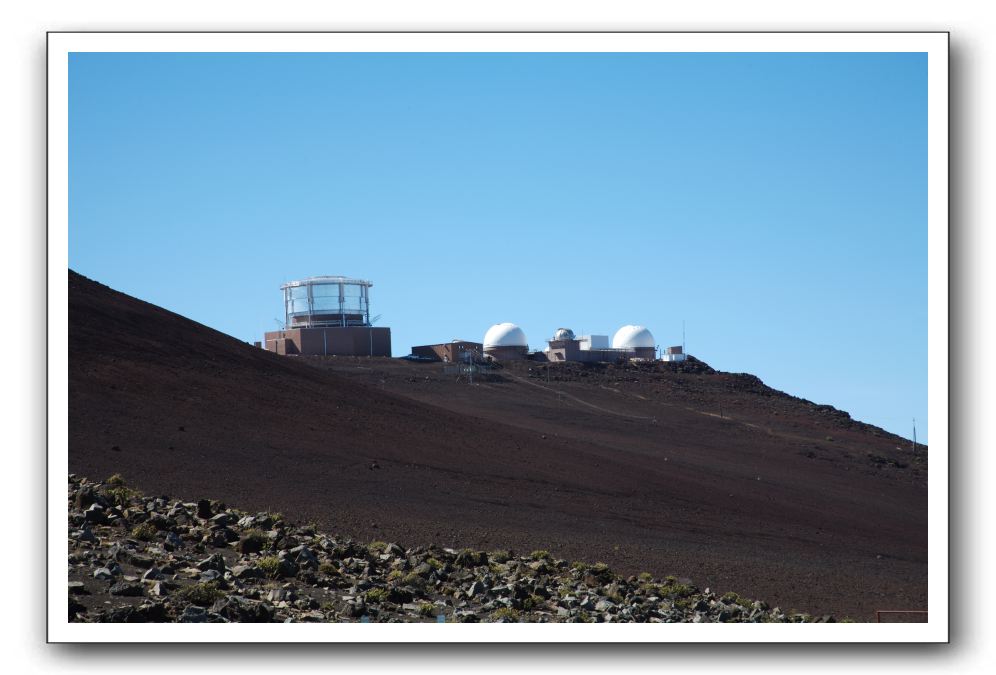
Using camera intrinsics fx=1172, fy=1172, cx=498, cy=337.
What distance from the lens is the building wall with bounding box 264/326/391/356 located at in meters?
63.0

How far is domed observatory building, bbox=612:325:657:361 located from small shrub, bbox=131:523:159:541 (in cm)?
5985

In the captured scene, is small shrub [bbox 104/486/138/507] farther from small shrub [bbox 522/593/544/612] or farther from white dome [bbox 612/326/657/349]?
white dome [bbox 612/326/657/349]

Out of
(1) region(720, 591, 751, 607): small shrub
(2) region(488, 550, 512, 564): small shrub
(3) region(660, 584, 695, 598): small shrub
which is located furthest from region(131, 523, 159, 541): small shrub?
(1) region(720, 591, 751, 607): small shrub

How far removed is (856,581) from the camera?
75.6 feet

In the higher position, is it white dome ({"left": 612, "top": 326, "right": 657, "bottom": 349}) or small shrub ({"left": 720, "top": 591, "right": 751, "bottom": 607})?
white dome ({"left": 612, "top": 326, "right": 657, "bottom": 349})

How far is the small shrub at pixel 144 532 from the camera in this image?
48.6ft

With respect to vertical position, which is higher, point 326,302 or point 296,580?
point 326,302

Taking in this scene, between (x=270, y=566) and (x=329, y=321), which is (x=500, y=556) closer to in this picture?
(x=270, y=566)

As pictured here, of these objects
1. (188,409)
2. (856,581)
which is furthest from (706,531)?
(188,409)

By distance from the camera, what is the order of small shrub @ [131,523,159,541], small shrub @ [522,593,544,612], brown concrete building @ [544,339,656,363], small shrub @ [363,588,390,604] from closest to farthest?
small shrub @ [363,588,390,604]
small shrub @ [522,593,544,612]
small shrub @ [131,523,159,541]
brown concrete building @ [544,339,656,363]

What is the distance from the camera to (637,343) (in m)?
74.8
